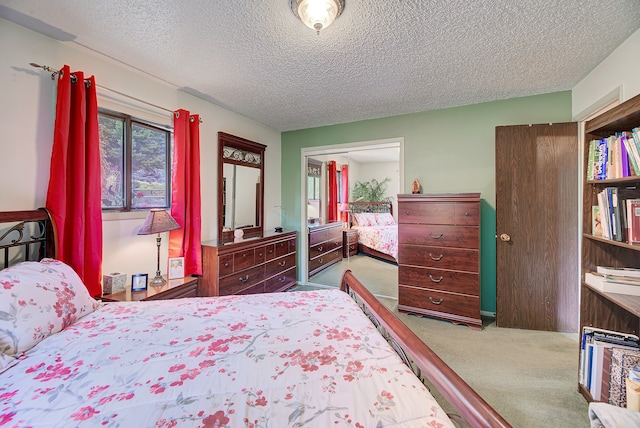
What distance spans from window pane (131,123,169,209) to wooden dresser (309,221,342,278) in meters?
2.26

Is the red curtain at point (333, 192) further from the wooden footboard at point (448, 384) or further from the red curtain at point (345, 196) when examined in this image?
the wooden footboard at point (448, 384)

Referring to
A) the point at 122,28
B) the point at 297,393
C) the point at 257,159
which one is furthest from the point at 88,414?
the point at 257,159

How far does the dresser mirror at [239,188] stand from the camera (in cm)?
320

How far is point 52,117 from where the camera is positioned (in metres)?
1.82

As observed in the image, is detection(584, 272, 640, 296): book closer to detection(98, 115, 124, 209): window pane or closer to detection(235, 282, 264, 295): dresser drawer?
detection(235, 282, 264, 295): dresser drawer

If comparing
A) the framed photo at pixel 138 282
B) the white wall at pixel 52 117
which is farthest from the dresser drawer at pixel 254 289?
the framed photo at pixel 138 282

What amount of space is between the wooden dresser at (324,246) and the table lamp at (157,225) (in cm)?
227

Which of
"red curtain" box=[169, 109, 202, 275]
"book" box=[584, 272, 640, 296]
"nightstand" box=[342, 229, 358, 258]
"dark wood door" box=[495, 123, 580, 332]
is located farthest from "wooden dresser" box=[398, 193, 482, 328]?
"red curtain" box=[169, 109, 202, 275]

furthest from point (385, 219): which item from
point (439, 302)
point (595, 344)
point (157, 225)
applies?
point (157, 225)

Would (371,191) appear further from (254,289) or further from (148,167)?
(148,167)

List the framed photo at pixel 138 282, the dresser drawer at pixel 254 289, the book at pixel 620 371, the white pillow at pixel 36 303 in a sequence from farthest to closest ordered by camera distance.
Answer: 1. the dresser drawer at pixel 254 289
2. the framed photo at pixel 138 282
3. the book at pixel 620 371
4. the white pillow at pixel 36 303

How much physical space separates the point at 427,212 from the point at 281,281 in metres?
2.19

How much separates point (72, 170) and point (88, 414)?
5.97 ft

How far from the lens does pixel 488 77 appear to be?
243cm
